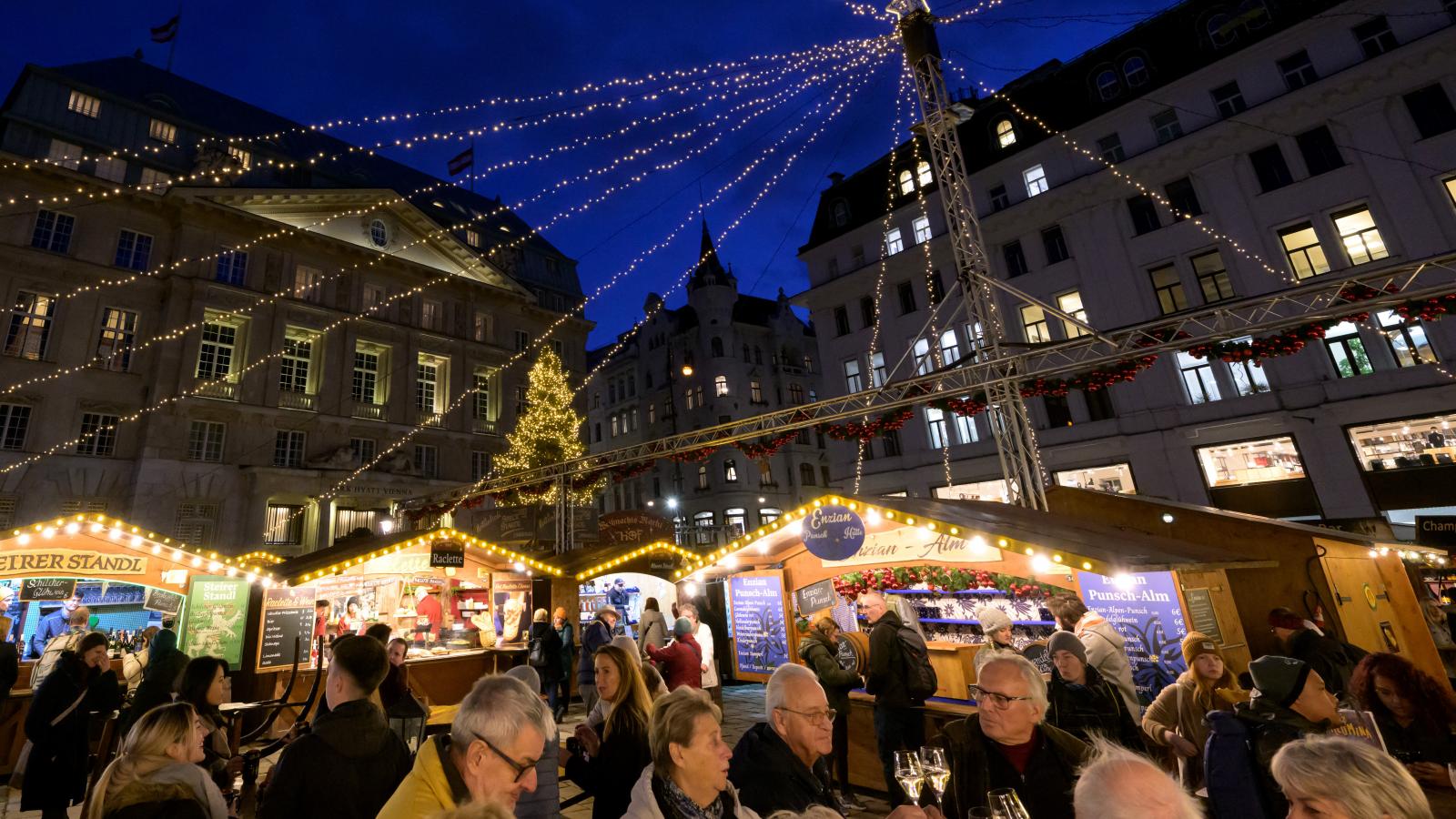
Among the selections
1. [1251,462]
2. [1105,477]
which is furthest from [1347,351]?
[1105,477]

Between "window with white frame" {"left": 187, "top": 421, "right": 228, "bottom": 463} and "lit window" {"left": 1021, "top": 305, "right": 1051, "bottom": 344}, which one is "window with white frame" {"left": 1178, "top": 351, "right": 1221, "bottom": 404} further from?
"window with white frame" {"left": 187, "top": 421, "right": 228, "bottom": 463}

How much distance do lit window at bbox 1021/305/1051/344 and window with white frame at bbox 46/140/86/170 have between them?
34646 mm

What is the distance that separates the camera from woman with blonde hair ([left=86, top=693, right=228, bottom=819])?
8.23ft

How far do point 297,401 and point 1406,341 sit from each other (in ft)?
120

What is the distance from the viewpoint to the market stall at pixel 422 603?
11.3 meters

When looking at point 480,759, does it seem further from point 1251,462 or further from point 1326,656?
point 1251,462

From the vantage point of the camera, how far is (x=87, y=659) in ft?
20.2

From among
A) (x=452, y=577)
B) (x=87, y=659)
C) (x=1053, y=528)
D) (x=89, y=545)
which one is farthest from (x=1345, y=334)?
(x=89, y=545)

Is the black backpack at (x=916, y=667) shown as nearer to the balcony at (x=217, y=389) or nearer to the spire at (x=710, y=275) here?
the balcony at (x=217, y=389)

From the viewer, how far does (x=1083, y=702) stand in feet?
13.6

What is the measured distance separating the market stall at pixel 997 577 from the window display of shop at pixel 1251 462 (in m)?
8.84

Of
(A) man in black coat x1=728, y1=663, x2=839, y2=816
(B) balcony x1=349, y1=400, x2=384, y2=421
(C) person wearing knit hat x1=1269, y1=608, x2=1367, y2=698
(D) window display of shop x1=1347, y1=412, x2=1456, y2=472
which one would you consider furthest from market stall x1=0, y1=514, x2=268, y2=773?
(D) window display of shop x1=1347, y1=412, x2=1456, y2=472

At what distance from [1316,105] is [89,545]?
31.4 metres

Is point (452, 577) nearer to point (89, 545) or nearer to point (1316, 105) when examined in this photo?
point (89, 545)
